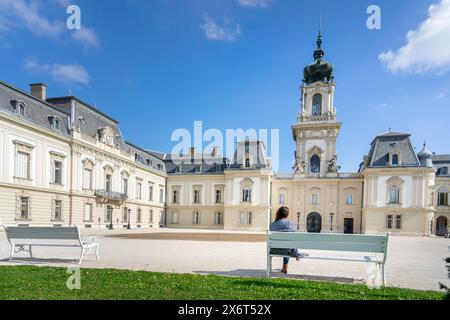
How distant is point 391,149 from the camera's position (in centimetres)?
3688

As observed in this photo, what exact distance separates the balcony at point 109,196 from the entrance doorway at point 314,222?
2378 cm

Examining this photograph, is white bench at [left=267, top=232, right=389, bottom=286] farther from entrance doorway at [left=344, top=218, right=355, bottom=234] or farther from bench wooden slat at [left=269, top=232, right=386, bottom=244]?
entrance doorway at [left=344, top=218, right=355, bottom=234]

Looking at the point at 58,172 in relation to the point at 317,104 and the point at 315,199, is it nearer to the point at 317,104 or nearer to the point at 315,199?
the point at 315,199

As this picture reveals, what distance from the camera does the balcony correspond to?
30.8 meters

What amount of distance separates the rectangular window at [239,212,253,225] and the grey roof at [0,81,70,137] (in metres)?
23.3

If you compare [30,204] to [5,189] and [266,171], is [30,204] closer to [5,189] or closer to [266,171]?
[5,189]

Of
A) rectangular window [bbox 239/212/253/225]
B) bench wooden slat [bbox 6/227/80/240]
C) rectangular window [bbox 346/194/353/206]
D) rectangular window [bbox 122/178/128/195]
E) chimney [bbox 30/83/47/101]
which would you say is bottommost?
rectangular window [bbox 239/212/253/225]

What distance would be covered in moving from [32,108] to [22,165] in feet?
15.9

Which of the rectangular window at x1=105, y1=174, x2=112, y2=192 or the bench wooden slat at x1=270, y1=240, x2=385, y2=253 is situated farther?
the rectangular window at x1=105, y1=174, x2=112, y2=192

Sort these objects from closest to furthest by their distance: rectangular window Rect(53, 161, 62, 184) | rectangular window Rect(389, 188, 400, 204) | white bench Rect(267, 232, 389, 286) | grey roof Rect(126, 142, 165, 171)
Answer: white bench Rect(267, 232, 389, 286)
rectangular window Rect(53, 161, 62, 184)
rectangular window Rect(389, 188, 400, 204)
grey roof Rect(126, 142, 165, 171)

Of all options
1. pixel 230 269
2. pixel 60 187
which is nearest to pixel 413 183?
pixel 230 269

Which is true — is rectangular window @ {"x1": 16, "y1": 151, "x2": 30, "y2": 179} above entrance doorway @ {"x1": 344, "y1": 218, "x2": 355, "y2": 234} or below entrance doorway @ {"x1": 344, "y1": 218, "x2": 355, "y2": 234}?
above

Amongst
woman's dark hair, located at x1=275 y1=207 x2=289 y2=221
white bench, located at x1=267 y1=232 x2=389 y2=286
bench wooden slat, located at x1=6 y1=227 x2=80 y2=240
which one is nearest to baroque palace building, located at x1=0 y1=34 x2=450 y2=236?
bench wooden slat, located at x1=6 y1=227 x2=80 y2=240
